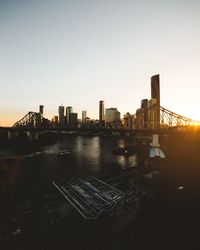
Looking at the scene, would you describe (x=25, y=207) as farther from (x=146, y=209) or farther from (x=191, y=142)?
(x=191, y=142)

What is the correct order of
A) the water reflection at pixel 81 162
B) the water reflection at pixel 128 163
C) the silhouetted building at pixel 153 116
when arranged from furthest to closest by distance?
the silhouetted building at pixel 153 116
the water reflection at pixel 128 163
the water reflection at pixel 81 162

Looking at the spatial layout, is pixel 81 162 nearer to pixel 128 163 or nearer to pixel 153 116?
pixel 128 163

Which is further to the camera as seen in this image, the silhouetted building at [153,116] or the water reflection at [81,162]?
the silhouetted building at [153,116]

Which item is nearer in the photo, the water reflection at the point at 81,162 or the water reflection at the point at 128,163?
the water reflection at the point at 81,162

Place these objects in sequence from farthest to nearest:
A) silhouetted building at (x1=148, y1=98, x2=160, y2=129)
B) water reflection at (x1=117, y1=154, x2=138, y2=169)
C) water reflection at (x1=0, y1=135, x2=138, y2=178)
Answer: silhouetted building at (x1=148, y1=98, x2=160, y2=129) → water reflection at (x1=117, y1=154, x2=138, y2=169) → water reflection at (x1=0, y1=135, x2=138, y2=178)

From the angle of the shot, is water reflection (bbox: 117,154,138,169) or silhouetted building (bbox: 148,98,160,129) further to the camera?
silhouetted building (bbox: 148,98,160,129)

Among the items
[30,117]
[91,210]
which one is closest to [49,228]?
[91,210]

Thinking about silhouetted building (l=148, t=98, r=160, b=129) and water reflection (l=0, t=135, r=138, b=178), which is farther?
silhouetted building (l=148, t=98, r=160, b=129)

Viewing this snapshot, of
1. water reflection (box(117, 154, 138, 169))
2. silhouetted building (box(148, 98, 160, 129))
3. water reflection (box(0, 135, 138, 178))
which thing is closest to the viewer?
water reflection (box(0, 135, 138, 178))

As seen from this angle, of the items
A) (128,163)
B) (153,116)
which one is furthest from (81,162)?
(153,116)

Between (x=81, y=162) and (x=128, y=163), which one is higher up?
(x=81, y=162)

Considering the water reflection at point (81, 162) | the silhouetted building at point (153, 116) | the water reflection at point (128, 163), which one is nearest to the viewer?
the water reflection at point (81, 162)
